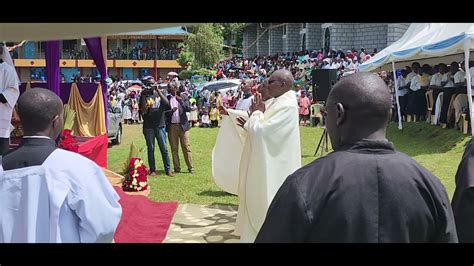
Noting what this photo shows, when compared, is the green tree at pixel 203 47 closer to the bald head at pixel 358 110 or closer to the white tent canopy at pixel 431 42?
the white tent canopy at pixel 431 42

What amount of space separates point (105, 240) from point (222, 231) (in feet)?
12.7

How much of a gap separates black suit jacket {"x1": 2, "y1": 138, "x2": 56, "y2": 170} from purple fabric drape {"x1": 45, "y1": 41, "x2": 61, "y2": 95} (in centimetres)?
741

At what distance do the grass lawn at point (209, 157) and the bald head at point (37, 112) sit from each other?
5.52 meters

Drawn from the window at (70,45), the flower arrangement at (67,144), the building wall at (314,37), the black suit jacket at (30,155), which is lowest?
the flower arrangement at (67,144)

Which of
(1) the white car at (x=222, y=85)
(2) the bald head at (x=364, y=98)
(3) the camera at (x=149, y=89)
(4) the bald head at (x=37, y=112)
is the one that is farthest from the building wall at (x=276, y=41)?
(2) the bald head at (x=364, y=98)

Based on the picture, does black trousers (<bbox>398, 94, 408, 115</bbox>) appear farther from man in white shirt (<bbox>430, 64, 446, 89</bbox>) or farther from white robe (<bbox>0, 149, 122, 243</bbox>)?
white robe (<bbox>0, 149, 122, 243</bbox>)

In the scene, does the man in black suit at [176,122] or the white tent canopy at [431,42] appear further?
the white tent canopy at [431,42]

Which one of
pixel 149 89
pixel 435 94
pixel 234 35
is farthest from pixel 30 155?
pixel 234 35

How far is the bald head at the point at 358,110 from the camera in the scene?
224 centimetres

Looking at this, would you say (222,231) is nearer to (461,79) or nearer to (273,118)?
(273,118)
